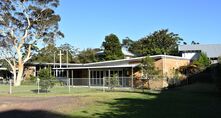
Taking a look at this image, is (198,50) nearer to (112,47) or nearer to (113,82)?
(112,47)

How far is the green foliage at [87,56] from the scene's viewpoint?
276ft

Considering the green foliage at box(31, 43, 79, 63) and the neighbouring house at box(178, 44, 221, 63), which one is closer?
the neighbouring house at box(178, 44, 221, 63)

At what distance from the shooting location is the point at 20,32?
208 feet

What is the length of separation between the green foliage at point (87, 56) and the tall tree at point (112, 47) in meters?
9.43

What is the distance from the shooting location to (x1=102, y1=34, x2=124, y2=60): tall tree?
72.4 metres

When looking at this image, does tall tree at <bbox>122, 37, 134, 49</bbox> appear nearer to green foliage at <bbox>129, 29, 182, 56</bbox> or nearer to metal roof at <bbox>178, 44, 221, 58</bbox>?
green foliage at <bbox>129, 29, 182, 56</bbox>

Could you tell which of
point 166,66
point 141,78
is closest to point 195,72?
point 166,66

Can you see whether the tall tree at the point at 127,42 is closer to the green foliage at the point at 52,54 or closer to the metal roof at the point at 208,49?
the green foliage at the point at 52,54

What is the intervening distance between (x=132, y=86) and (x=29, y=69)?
3458 centimetres

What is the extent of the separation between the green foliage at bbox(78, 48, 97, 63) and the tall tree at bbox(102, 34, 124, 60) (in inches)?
371

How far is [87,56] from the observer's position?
284 ft

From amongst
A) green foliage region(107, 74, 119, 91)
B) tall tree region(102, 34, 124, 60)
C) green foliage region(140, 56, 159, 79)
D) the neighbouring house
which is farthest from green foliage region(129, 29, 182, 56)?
green foliage region(107, 74, 119, 91)

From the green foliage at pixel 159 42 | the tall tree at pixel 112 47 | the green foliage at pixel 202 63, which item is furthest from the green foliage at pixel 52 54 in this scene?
the green foliage at pixel 202 63

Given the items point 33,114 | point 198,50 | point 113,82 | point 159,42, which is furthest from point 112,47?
point 33,114
